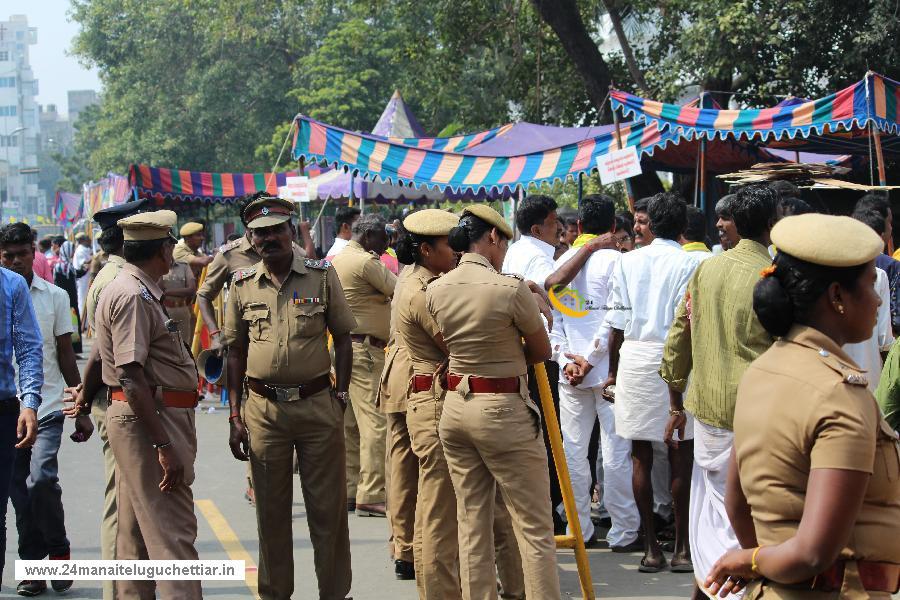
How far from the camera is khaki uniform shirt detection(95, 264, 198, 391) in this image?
15.5ft

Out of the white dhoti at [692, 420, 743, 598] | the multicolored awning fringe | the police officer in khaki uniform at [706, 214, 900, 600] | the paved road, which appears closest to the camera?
the police officer in khaki uniform at [706, 214, 900, 600]

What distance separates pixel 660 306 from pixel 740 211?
57.4 inches

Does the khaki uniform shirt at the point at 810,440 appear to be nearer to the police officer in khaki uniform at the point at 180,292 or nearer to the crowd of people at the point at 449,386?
the crowd of people at the point at 449,386

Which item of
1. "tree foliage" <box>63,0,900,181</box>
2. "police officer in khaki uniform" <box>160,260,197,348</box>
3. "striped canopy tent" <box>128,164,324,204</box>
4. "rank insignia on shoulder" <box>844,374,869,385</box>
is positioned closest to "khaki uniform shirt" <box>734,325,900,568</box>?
"rank insignia on shoulder" <box>844,374,869,385</box>

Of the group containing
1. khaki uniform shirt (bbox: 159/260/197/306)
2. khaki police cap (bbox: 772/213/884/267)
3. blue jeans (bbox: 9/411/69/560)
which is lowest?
blue jeans (bbox: 9/411/69/560)

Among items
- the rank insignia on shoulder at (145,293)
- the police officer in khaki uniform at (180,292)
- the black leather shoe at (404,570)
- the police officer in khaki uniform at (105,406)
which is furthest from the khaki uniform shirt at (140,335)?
the police officer in khaki uniform at (180,292)

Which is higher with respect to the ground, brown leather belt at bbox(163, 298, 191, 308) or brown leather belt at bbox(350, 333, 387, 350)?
brown leather belt at bbox(350, 333, 387, 350)

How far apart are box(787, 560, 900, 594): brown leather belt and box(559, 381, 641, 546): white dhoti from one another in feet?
13.5

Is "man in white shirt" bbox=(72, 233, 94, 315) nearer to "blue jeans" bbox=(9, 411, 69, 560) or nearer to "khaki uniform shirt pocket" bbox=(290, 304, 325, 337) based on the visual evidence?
"blue jeans" bbox=(9, 411, 69, 560)

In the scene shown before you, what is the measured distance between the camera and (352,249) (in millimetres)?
7629

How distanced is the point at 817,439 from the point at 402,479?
151 inches

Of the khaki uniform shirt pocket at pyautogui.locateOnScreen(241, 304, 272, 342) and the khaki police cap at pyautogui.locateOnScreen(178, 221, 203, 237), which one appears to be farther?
the khaki police cap at pyautogui.locateOnScreen(178, 221, 203, 237)

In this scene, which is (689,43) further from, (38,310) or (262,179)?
(38,310)

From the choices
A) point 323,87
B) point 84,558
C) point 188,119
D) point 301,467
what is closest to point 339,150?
point 84,558
